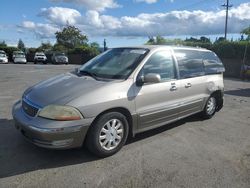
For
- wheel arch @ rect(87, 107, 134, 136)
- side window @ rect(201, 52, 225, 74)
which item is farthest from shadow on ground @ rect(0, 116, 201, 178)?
side window @ rect(201, 52, 225, 74)

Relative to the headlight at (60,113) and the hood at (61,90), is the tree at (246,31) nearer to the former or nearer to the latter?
the hood at (61,90)

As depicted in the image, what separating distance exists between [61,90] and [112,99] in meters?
0.77

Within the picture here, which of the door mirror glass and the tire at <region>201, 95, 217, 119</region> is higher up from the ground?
the door mirror glass

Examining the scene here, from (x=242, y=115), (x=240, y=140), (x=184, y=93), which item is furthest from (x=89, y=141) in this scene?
(x=242, y=115)

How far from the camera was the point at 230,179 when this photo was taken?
12.7 feet

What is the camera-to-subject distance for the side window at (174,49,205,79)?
572 cm

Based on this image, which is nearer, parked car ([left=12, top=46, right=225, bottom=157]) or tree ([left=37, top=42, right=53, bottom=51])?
parked car ([left=12, top=46, right=225, bottom=157])

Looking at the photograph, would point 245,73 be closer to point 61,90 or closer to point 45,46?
point 61,90

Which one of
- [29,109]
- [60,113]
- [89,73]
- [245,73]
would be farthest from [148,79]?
[245,73]

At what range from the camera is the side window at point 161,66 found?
16.5ft

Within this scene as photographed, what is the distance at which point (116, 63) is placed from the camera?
520 cm

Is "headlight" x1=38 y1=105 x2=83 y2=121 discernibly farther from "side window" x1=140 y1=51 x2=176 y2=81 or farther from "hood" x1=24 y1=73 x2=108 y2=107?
"side window" x1=140 y1=51 x2=176 y2=81

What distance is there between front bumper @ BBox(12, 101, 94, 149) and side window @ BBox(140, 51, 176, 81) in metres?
1.47

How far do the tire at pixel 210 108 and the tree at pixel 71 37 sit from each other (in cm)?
6368
